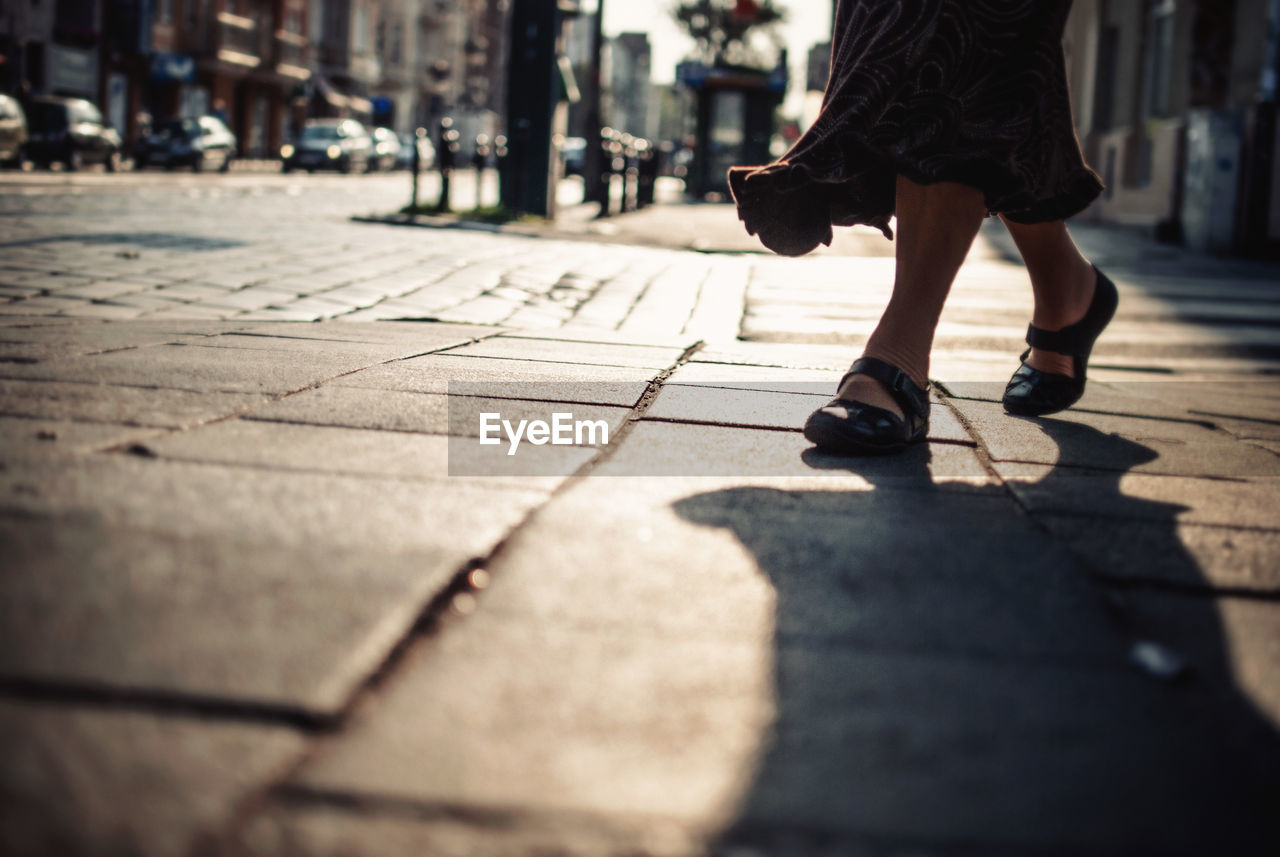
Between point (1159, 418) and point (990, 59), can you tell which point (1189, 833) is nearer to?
point (990, 59)

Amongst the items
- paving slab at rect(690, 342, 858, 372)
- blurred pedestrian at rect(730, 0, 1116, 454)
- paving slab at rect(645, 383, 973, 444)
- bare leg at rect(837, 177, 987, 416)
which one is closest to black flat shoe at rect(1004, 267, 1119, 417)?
paving slab at rect(645, 383, 973, 444)

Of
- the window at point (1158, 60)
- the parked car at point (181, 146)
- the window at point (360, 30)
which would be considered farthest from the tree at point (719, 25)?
the window at point (1158, 60)

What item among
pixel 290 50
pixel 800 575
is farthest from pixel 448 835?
pixel 290 50

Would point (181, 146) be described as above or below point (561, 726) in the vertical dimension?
above

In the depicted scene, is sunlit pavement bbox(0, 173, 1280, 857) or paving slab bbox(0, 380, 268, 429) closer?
sunlit pavement bbox(0, 173, 1280, 857)

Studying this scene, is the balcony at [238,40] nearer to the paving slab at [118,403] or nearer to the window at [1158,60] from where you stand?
the window at [1158,60]

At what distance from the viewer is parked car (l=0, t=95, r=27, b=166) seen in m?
23.6

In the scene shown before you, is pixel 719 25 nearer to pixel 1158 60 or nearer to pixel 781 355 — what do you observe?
pixel 1158 60

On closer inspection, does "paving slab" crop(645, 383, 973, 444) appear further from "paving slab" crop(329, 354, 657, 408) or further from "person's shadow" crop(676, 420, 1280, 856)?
"person's shadow" crop(676, 420, 1280, 856)

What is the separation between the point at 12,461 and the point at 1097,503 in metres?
1.63

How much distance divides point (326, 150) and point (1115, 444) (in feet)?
115

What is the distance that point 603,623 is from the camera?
1.31 m

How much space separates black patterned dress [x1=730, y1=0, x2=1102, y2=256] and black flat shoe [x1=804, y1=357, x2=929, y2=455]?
0.42m

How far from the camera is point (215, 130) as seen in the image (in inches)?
1273
